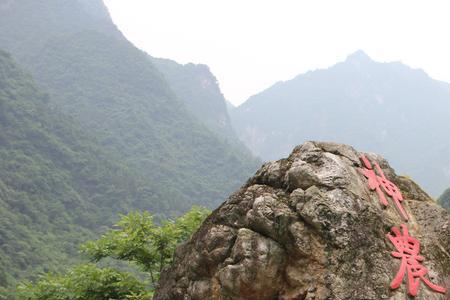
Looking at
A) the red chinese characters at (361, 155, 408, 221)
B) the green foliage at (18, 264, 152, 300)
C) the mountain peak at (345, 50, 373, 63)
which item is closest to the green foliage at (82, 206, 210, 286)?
the green foliage at (18, 264, 152, 300)

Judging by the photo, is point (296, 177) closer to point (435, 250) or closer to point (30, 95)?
point (435, 250)

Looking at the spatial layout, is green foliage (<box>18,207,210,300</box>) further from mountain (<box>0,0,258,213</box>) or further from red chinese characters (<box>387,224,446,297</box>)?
mountain (<box>0,0,258,213</box>)

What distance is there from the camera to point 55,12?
10788 cm

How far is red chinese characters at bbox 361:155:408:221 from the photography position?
5.53 meters

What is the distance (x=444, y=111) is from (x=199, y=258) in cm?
15526

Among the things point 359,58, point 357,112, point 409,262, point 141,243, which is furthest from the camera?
point 359,58

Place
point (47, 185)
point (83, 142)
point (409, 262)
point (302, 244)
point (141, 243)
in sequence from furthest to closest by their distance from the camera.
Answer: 1. point (83, 142)
2. point (47, 185)
3. point (141, 243)
4. point (409, 262)
5. point (302, 244)

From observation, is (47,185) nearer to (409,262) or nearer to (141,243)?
(141,243)

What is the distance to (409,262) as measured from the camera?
489 cm

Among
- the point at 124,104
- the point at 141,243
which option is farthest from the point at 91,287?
the point at 124,104

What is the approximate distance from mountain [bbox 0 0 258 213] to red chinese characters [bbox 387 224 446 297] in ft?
167

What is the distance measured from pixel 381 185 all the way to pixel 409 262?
3.53 ft

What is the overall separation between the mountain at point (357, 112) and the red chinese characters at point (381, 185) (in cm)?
12551

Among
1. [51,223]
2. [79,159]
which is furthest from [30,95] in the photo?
[51,223]
